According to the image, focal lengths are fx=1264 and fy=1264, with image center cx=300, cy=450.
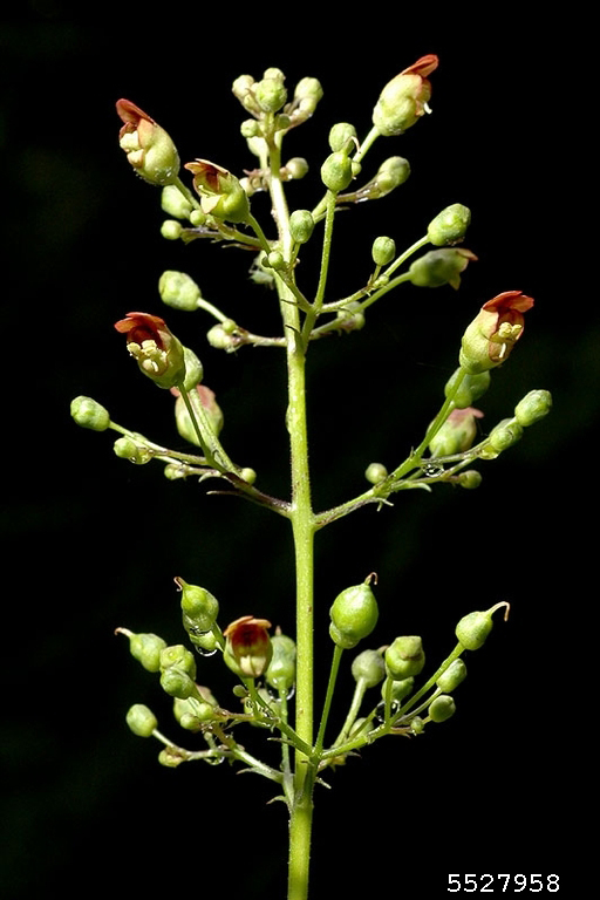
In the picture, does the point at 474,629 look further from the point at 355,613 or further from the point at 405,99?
the point at 405,99

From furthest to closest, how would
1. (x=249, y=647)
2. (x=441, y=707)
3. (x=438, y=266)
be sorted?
(x=438, y=266), (x=441, y=707), (x=249, y=647)

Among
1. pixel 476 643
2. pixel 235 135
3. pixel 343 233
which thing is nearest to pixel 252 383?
pixel 343 233

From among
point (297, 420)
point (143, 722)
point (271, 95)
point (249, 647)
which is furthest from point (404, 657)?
point (271, 95)

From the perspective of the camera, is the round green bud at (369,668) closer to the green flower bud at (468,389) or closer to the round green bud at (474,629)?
the round green bud at (474,629)

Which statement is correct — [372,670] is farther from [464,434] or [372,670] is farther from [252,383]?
[252,383]

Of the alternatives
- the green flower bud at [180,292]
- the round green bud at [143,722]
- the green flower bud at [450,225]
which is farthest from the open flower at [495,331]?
the round green bud at [143,722]
